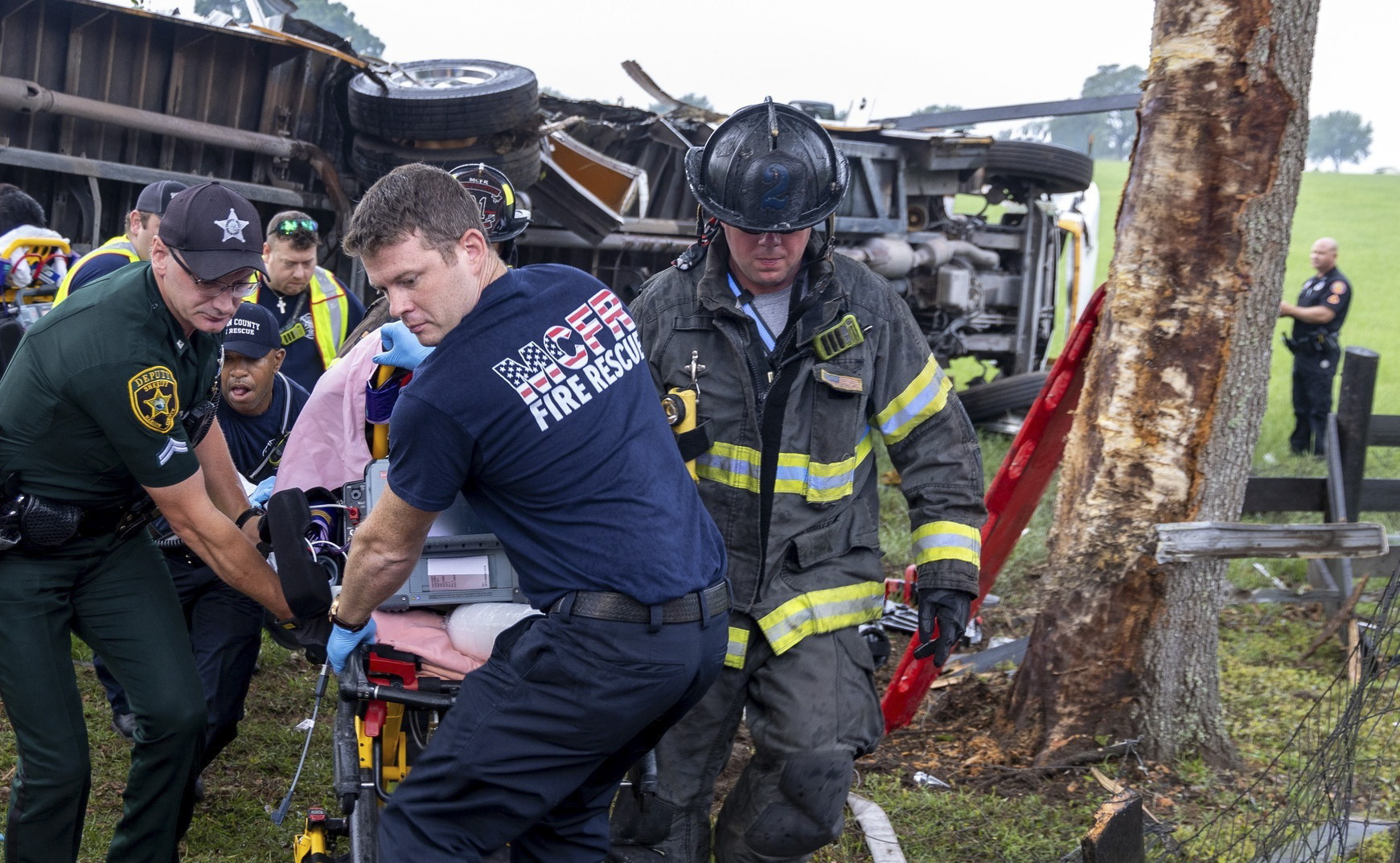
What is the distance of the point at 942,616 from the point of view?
3.20 metres

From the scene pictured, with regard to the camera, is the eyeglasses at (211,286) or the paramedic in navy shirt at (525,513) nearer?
the paramedic in navy shirt at (525,513)

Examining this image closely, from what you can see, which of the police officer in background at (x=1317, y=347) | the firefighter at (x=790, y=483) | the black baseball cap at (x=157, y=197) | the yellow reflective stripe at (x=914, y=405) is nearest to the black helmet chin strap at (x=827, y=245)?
the firefighter at (x=790, y=483)

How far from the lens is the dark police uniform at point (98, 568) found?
111 inches

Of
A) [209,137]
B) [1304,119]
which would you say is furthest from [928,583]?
[209,137]

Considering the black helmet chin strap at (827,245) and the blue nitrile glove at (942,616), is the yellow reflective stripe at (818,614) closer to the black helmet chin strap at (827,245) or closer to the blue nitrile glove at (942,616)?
the blue nitrile glove at (942,616)

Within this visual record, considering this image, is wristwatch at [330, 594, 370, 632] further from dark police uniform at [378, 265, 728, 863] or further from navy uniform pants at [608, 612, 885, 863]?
navy uniform pants at [608, 612, 885, 863]

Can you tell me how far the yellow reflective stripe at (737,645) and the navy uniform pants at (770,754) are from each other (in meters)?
0.01

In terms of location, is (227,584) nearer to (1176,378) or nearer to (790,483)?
(790,483)

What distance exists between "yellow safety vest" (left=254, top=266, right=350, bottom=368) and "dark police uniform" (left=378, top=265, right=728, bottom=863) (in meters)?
2.70

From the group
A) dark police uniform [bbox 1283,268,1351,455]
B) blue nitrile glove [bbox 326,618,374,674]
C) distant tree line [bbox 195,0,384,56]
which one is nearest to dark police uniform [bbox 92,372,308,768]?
blue nitrile glove [bbox 326,618,374,674]

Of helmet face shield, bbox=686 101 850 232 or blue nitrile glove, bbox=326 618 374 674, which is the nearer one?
blue nitrile glove, bbox=326 618 374 674

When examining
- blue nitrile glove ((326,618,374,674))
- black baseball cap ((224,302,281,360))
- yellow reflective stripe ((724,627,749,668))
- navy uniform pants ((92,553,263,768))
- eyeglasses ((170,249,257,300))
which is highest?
eyeglasses ((170,249,257,300))

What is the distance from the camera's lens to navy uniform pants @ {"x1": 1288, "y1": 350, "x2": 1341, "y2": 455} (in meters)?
11.2

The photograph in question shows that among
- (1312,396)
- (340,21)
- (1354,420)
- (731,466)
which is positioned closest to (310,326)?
(731,466)
